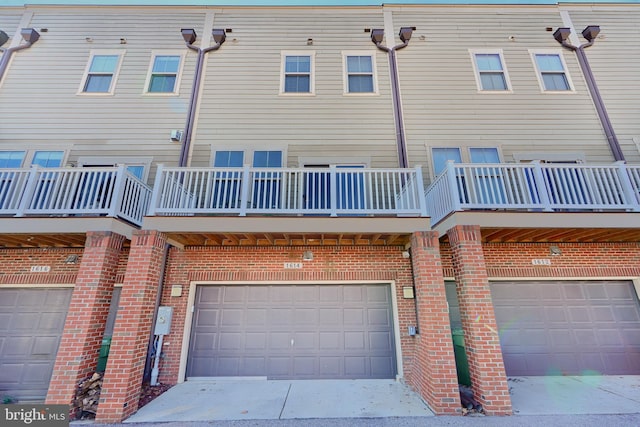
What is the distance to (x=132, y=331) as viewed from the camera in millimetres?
4223

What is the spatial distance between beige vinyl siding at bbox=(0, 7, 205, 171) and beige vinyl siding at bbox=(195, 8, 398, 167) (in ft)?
3.16

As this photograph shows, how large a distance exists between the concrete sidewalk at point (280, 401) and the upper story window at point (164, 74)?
7.07 m

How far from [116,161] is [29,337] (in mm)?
3988

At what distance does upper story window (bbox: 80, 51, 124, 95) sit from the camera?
7359 mm

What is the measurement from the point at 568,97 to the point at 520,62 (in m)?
1.57

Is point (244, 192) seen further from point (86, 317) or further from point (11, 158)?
point (11, 158)

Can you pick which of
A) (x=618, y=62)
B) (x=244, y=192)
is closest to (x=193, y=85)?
(x=244, y=192)

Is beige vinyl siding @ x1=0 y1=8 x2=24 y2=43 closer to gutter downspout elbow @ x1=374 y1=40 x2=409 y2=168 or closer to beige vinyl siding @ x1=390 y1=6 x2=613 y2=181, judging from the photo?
gutter downspout elbow @ x1=374 y1=40 x2=409 y2=168

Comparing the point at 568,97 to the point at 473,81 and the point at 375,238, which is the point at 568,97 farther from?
the point at 375,238

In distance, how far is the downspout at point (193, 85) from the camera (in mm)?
6719

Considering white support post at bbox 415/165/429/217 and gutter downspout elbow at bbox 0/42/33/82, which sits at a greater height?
gutter downspout elbow at bbox 0/42/33/82

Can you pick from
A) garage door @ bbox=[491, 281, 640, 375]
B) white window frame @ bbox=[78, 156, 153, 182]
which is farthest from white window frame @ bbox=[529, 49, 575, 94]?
white window frame @ bbox=[78, 156, 153, 182]

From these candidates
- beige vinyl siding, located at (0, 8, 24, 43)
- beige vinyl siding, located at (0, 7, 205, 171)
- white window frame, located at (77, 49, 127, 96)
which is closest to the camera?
beige vinyl siding, located at (0, 7, 205, 171)

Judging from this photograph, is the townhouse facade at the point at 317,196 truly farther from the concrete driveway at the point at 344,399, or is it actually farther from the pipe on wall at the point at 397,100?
the concrete driveway at the point at 344,399
